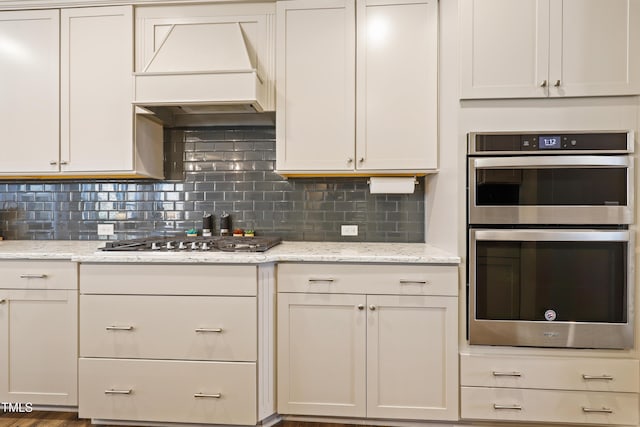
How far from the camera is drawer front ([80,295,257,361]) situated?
1854mm

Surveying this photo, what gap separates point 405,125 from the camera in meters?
2.14

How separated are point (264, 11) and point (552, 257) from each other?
210 cm

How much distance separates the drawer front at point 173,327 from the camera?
6.08 feet

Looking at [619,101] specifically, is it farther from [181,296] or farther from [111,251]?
[111,251]

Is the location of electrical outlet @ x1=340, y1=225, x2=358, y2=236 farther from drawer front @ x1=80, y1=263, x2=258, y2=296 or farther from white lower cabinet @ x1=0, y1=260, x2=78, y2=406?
white lower cabinet @ x1=0, y1=260, x2=78, y2=406

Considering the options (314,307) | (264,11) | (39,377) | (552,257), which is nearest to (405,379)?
(314,307)

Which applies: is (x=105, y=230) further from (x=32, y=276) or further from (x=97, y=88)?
(x=97, y=88)

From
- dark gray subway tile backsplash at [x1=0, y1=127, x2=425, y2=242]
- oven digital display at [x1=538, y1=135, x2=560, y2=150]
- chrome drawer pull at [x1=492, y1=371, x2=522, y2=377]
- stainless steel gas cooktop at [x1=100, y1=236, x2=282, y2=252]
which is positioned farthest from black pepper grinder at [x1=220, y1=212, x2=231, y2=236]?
oven digital display at [x1=538, y1=135, x2=560, y2=150]

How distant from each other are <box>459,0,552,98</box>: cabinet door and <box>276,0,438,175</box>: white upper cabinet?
30 cm

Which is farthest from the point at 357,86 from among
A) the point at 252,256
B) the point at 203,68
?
the point at 252,256

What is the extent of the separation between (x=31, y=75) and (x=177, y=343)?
1.91 meters

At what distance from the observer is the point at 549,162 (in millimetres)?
1779

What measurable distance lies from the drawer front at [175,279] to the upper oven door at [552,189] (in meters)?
1.20

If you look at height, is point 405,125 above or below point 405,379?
above
